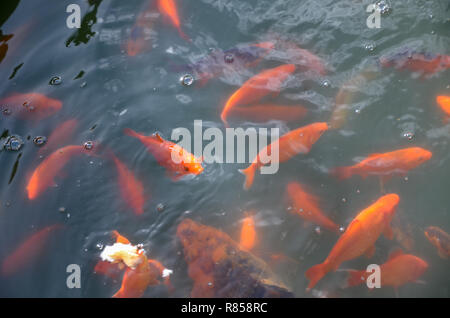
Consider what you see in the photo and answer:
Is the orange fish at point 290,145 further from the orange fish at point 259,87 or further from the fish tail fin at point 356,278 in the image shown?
the fish tail fin at point 356,278

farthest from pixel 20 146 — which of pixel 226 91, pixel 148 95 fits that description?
pixel 226 91

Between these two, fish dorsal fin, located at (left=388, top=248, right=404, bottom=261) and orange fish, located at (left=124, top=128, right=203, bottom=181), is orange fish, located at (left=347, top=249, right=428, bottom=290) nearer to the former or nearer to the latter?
fish dorsal fin, located at (left=388, top=248, right=404, bottom=261)

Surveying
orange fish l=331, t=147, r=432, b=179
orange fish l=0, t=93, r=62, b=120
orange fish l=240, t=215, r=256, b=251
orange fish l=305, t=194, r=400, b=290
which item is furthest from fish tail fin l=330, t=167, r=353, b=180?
orange fish l=0, t=93, r=62, b=120

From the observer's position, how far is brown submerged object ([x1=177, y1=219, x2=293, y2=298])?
3033 mm

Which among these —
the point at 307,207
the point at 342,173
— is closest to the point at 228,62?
the point at 342,173

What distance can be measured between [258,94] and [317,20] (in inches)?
51.0

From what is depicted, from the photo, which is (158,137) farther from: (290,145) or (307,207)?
(307,207)

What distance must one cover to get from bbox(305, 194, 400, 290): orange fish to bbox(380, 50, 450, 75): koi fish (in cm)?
160

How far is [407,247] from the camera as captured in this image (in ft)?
10.4

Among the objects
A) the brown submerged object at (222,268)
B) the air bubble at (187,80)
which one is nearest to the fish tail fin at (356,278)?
the brown submerged object at (222,268)

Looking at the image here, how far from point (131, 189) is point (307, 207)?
1.60 m

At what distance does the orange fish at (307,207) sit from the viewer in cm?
324

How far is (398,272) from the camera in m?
2.94

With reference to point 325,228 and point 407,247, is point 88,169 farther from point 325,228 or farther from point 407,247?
point 407,247
